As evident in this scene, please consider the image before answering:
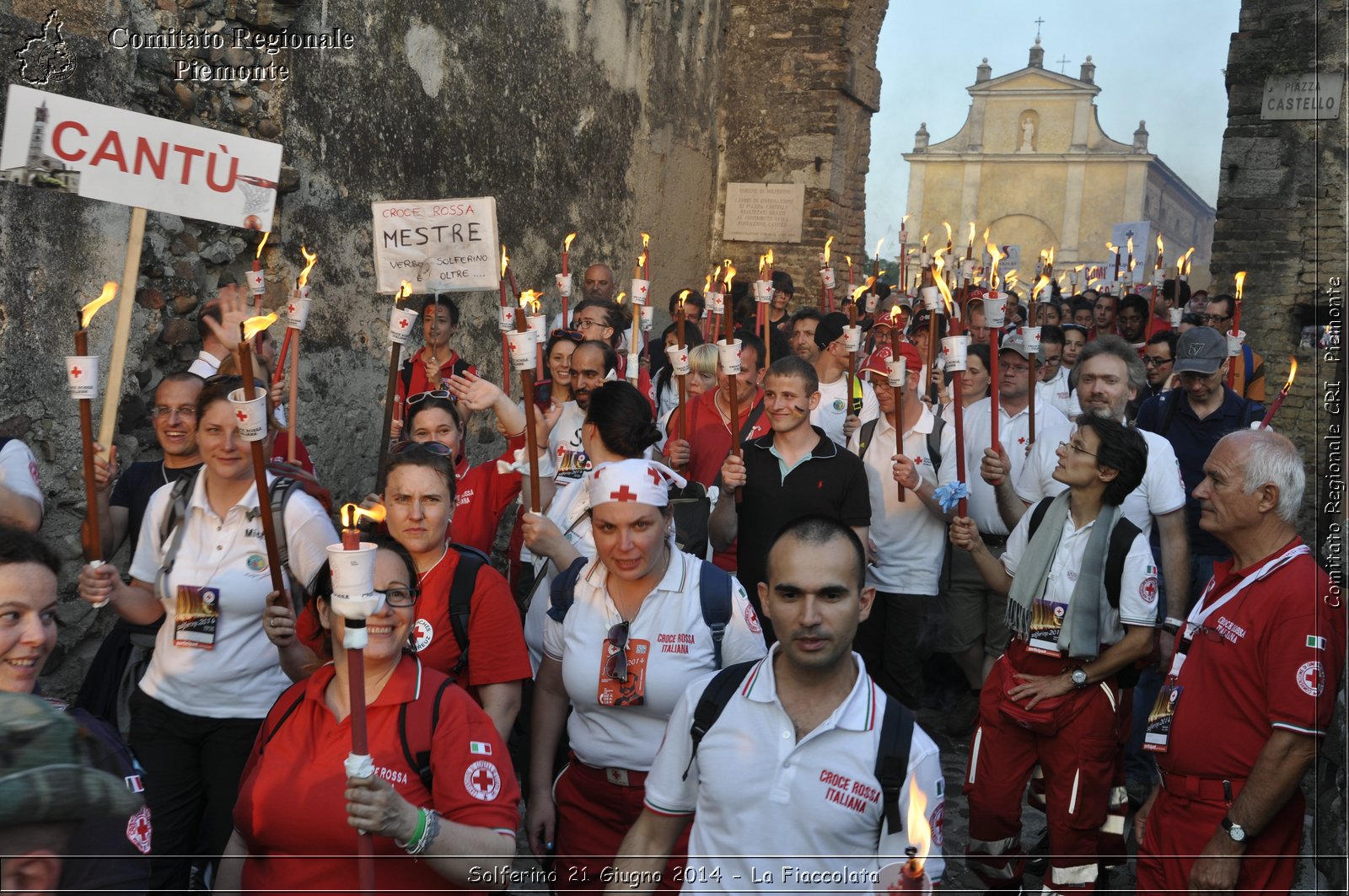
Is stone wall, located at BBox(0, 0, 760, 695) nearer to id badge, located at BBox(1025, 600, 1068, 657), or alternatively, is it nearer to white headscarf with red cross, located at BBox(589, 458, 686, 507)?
white headscarf with red cross, located at BBox(589, 458, 686, 507)

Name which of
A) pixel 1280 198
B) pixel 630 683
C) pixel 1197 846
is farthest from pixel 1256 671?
pixel 1280 198

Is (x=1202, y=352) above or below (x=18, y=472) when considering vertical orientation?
above

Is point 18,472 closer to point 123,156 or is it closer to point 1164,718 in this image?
point 123,156

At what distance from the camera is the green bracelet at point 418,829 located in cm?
270

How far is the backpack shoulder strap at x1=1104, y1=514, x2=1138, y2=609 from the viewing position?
444 centimetres

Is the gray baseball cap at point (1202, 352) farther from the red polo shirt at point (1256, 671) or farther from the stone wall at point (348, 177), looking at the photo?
the stone wall at point (348, 177)

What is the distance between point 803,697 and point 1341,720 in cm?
173

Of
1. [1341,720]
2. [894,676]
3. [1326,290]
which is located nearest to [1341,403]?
[1341,720]

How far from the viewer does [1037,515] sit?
4844 millimetres

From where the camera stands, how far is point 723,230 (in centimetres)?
1577

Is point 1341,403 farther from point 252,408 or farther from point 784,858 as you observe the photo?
point 252,408

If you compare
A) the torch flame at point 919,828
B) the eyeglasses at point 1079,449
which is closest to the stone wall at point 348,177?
the eyeglasses at point 1079,449

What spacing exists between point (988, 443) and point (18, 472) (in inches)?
174

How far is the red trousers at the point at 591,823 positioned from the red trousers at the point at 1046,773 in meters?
1.58
